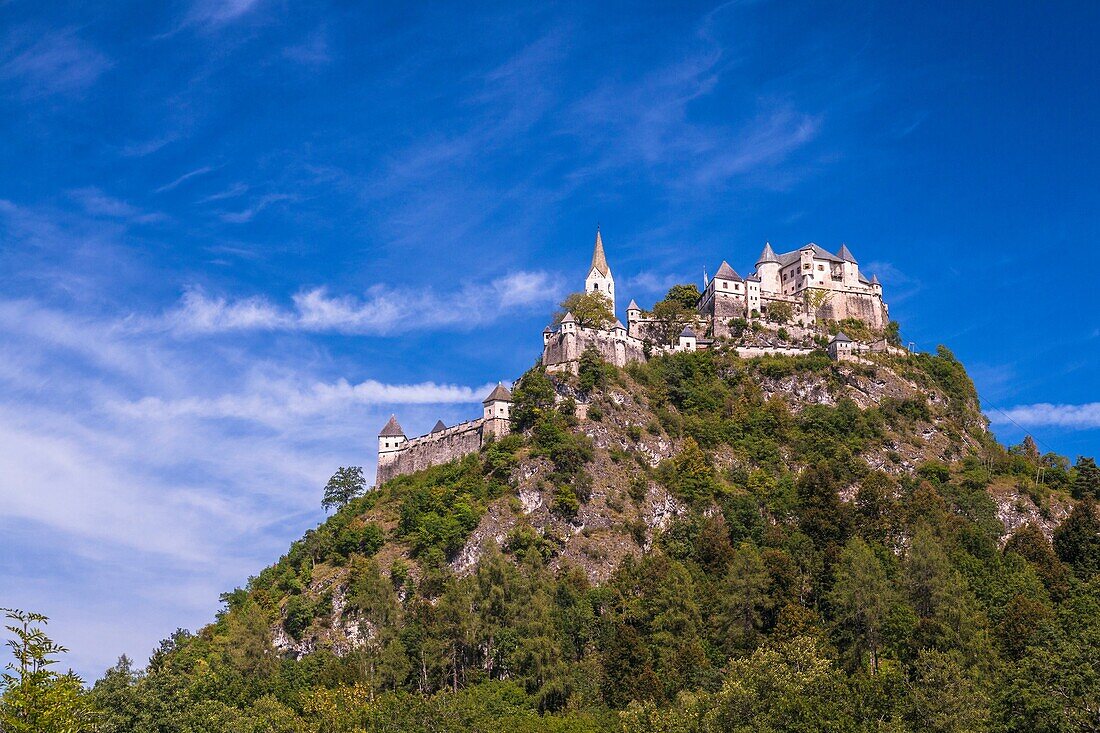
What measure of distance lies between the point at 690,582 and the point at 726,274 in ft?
197

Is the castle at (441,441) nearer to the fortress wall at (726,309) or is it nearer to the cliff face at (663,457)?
the cliff face at (663,457)

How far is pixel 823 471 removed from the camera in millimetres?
102875

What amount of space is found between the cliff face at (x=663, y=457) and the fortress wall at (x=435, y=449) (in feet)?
11.7

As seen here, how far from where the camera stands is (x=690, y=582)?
89500 millimetres

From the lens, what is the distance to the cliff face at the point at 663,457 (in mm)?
103625

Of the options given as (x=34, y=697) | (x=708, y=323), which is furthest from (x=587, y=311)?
(x=34, y=697)

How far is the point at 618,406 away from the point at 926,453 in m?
31.9

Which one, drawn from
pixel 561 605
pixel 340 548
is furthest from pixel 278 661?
pixel 561 605

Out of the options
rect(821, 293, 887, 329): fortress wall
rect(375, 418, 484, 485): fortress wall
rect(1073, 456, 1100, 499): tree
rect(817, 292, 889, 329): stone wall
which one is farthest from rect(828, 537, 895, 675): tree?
rect(821, 293, 887, 329): fortress wall

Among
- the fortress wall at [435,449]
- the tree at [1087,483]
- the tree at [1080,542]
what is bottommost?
the tree at [1080,542]

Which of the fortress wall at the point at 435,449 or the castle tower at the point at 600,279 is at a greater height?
the castle tower at the point at 600,279

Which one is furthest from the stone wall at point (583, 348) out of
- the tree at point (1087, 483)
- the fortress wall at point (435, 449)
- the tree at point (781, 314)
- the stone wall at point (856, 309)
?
the tree at point (1087, 483)

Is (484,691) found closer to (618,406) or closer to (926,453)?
(618,406)

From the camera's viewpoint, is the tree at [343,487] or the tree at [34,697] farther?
the tree at [343,487]
